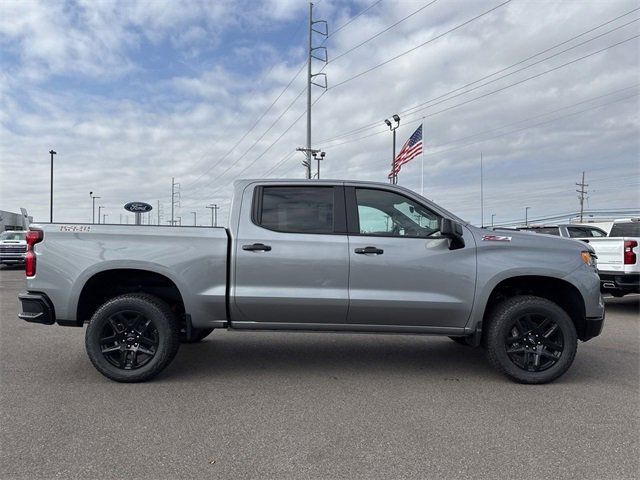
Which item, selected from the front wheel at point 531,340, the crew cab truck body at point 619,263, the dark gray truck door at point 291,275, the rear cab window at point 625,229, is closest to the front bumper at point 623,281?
the crew cab truck body at point 619,263

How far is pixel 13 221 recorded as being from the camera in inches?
1817

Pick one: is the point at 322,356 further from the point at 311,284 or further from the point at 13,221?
the point at 13,221

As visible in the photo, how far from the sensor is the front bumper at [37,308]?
4.70 metres

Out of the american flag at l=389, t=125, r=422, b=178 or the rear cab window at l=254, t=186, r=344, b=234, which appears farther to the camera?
the american flag at l=389, t=125, r=422, b=178

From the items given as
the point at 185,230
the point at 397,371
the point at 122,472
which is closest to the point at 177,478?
the point at 122,472

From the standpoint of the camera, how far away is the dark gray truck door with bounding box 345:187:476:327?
4.68m

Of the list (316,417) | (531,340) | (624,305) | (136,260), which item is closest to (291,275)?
(316,417)

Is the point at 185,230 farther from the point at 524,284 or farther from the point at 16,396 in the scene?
the point at 524,284

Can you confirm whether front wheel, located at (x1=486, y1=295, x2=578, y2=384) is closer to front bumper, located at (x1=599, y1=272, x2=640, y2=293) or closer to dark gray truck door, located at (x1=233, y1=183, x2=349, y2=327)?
dark gray truck door, located at (x1=233, y1=183, x2=349, y2=327)

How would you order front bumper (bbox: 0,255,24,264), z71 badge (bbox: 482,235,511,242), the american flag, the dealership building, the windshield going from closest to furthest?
z71 badge (bbox: 482,235,511,242), front bumper (bbox: 0,255,24,264), the windshield, the american flag, the dealership building

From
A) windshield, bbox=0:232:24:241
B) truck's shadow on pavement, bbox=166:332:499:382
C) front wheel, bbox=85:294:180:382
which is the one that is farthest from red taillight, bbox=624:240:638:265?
windshield, bbox=0:232:24:241

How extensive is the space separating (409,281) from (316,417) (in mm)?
1589

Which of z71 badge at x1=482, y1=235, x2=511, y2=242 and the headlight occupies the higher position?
z71 badge at x1=482, y1=235, x2=511, y2=242

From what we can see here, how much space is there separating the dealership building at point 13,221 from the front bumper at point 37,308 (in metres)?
40.8
